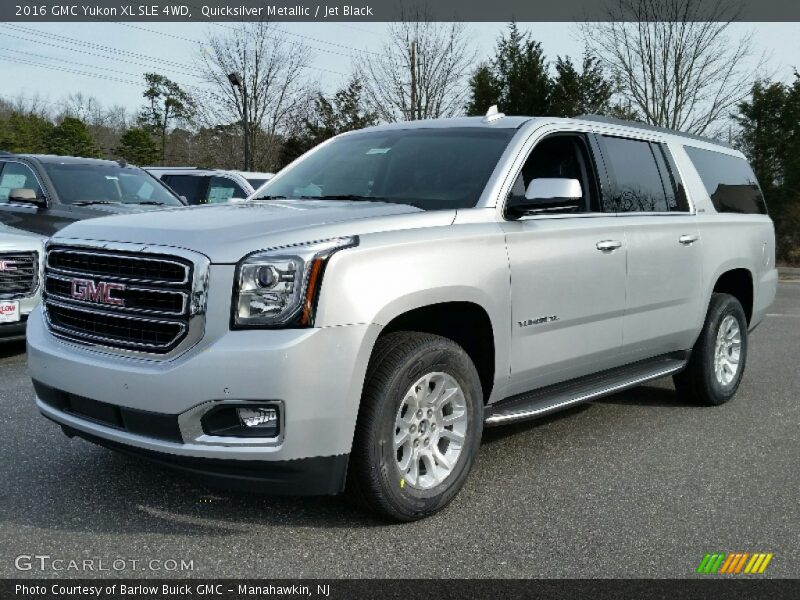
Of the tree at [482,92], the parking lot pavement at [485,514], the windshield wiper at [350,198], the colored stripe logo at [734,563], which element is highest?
the tree at [482,92]

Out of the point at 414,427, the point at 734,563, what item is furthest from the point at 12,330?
the point at 734,563

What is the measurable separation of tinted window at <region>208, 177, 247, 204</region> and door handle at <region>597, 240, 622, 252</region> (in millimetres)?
9466

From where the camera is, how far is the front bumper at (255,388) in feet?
10.6

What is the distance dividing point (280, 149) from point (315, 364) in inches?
→ 1341

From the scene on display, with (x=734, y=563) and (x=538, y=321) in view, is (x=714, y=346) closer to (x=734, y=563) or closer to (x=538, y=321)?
(x=538, y=321)

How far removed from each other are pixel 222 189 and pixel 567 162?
9.66m

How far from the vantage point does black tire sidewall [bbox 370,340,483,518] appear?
352cm

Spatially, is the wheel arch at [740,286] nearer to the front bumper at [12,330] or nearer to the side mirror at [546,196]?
the side mirror at [546,196]

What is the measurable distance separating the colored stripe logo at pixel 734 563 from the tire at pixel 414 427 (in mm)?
1121

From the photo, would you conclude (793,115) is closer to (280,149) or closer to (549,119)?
(280,149)

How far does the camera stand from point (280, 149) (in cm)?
3628

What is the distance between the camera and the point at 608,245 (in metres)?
4.79

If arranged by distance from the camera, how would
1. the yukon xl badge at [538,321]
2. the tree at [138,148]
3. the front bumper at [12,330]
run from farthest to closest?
the tree at [138,148], the front bumper at [12,330], the yukon xl badge at [538,321]

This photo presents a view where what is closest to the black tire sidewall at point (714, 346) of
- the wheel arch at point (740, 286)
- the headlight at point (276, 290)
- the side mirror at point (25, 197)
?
the wheel arch at point (740, 286)
